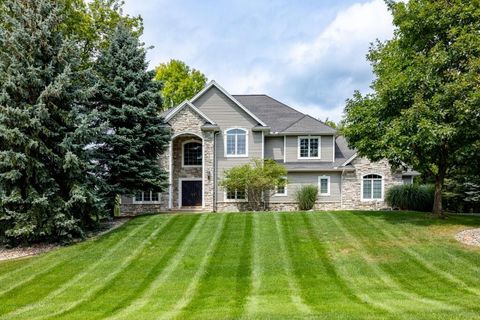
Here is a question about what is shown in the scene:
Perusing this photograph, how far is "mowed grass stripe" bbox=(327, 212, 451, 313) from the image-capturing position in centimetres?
717

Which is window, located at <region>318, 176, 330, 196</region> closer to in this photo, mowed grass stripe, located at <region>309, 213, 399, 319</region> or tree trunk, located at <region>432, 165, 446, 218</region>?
tree trunk, located at <region>432, 165, 446, 218</region>

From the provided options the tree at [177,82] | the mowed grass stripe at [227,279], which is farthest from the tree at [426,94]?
the tree at [177,82]

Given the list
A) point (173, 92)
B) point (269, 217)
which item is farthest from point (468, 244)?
point (173, 92)

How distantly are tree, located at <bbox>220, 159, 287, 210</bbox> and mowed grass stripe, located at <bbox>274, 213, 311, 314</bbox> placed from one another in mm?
6282

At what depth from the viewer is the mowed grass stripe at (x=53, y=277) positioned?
27.9ft

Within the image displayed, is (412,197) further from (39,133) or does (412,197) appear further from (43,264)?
(39,133)

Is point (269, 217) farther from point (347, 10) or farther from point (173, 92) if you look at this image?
point (173, 92)

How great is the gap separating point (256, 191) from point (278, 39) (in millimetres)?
9034

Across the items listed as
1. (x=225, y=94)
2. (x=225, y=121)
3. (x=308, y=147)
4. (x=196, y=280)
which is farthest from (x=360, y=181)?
(x=196, y=280)

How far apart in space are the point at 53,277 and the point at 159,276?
2748mm

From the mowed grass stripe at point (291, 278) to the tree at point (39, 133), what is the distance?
6650mm

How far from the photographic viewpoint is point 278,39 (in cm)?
1794

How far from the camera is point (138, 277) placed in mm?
10109

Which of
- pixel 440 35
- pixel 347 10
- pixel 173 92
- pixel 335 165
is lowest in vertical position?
pixel 335 165
